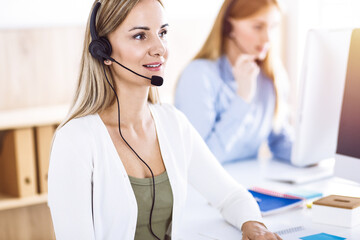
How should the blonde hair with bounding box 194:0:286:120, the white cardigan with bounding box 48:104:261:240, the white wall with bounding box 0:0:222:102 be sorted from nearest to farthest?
the white cardigan with bounding box 48:104:261:240 < the blonde hair with bounding box 194:0:286:120 < the white wall with bounding box 0:0:222:102

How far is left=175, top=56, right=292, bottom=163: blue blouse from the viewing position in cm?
221

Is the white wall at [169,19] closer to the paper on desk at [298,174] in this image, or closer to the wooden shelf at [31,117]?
the wooden shelf at [31,117]

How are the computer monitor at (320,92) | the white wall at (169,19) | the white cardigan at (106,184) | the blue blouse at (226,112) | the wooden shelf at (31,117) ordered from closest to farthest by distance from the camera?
the white cardigan at (106,184), the computer monitor at (320,92), the blue blouse at (226,112), the wooden shelf at (31,117), the white wall at (169,19)

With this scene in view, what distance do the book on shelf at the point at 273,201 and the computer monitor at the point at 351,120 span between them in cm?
16

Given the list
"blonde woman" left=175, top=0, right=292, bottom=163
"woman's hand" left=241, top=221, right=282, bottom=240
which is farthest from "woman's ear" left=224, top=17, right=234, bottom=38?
"woman's hand" left=241, top=221, right=282, bottom=240

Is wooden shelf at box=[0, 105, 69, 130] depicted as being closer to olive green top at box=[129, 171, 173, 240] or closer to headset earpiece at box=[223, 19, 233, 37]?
headset earpiece at box=[223, 19, 233, 37]

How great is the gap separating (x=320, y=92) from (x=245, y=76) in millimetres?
698

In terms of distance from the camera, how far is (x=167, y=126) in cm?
159

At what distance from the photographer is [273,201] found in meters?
1.61

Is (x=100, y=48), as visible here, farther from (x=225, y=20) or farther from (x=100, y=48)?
(x=225, y=20)

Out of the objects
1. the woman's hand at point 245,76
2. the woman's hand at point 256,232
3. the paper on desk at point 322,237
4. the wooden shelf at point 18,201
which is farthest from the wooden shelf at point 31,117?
the paper on desk at point 322,237

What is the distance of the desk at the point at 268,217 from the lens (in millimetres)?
1417

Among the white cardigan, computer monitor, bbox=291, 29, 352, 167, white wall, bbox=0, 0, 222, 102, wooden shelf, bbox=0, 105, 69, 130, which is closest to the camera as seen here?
the white cardigan

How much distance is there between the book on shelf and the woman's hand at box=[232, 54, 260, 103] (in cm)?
74
